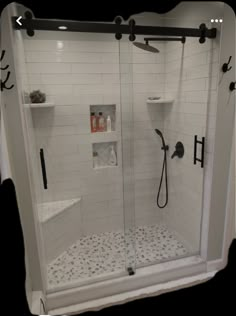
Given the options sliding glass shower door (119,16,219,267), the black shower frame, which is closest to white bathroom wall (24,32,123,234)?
sliding glass shower door (119,16,219,267)

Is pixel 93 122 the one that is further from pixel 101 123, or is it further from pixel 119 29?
pixel 119 29

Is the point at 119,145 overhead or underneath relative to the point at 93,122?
underneath

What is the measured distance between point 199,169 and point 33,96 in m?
1.67

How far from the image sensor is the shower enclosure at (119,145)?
201 centimetres

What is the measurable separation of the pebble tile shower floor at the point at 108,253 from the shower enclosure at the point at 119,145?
10mm

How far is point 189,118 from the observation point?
2.18 metres

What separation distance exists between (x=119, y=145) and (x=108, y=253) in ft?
3.71

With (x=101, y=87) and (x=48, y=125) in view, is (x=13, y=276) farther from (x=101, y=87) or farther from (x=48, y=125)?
(x=101, y=87)

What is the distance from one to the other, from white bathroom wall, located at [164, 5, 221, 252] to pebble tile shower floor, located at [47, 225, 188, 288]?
181 millimetres

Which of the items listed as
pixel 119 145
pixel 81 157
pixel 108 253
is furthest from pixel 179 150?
pixel 108 253

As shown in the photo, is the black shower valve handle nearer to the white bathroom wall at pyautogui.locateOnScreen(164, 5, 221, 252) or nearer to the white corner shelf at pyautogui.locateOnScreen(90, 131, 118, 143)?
the white bathroom wall at pyautogui.locateOnScreen(164, 5, 221, 252)

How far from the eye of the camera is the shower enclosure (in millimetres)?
2008

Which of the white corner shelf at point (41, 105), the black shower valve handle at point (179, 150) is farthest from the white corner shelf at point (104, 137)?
the black shower valve handle at point (179, 150)

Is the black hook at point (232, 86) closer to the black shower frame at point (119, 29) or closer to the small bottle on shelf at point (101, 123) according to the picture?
the black shower frame at point (119, 29)
